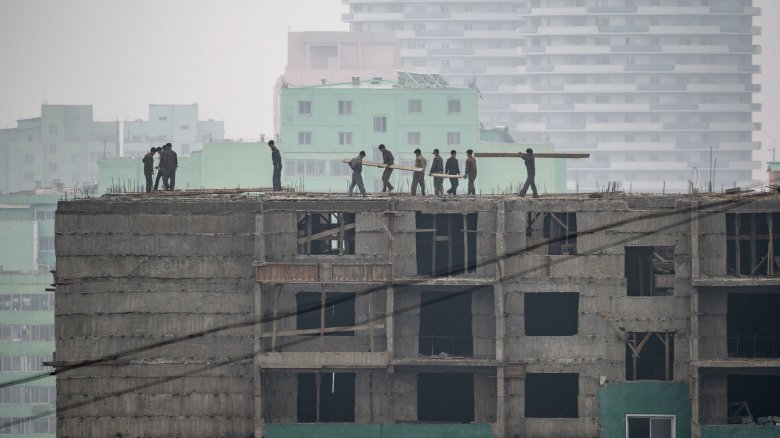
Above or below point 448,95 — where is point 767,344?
below

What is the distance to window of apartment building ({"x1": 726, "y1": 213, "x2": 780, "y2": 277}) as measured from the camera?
43.8 metres

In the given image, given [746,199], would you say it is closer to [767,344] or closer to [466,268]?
[767,344]

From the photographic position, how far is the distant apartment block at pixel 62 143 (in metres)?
196

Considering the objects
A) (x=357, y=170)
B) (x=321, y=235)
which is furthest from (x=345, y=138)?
(x=321, y=235)

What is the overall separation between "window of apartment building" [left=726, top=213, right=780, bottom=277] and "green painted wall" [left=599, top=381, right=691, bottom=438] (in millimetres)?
4362

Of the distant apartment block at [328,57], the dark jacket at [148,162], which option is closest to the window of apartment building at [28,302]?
the dark jacket at [148,162]

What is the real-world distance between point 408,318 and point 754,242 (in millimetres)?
11533

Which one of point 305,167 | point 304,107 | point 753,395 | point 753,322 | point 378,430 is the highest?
point 304,107

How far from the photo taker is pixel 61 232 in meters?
43.6

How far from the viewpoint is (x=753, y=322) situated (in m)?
44.0

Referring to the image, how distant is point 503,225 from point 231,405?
10.5 metres

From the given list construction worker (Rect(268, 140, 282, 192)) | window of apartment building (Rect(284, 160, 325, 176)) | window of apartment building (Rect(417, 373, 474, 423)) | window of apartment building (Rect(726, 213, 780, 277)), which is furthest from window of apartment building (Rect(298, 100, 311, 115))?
window of apartment building (Rect(726, 213, 780, 277))

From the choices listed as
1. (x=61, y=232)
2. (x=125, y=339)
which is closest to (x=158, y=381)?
(x=125, y=339)

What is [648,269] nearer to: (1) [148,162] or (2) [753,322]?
(2) [753,322]
